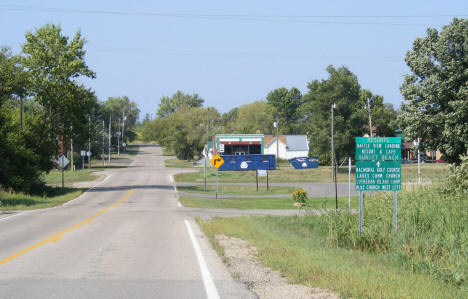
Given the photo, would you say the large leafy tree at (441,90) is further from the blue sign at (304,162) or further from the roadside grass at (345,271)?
the blue sign at (304,162)

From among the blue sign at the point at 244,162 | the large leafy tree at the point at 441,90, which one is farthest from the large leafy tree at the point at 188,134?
the large leafy tree at the point at 441,90

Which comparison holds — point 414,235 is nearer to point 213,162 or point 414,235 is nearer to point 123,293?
point 123,293

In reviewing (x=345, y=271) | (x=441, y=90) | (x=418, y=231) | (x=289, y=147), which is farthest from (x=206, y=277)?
(x=289, y=147)

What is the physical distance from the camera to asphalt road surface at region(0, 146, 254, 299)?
846 centimetres

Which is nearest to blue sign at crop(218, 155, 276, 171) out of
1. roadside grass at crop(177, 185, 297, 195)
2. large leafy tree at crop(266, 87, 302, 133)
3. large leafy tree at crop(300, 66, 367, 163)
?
large leafy tree at crop(300, 66, 367, 163)

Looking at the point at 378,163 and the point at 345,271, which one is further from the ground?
the point at 378,163

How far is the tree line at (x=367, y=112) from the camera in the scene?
30562 mm

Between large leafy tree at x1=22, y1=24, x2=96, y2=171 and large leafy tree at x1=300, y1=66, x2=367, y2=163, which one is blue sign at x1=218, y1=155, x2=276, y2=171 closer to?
large leafy tree at x1=300, y1=66, x2=367, y2=163

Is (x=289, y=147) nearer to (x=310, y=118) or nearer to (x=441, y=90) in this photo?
(x=310, y=118)

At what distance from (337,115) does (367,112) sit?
642 centimetres

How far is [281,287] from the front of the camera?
8.73m

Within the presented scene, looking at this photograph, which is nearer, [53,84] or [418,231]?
[418,231]

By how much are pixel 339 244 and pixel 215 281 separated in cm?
679

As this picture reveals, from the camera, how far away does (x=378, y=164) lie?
49.2ft
